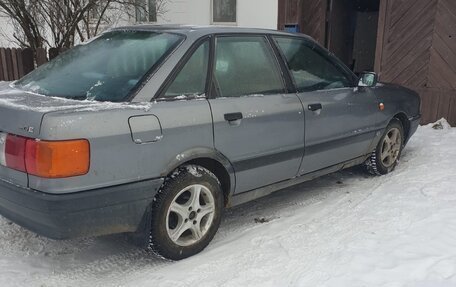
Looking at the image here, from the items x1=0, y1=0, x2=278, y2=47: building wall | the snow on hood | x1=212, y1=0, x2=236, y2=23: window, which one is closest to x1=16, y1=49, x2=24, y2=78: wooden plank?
x1=0, y1=0, x2=278, y2=47: building wall

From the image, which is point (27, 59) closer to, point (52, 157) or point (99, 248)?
point (99, 248)

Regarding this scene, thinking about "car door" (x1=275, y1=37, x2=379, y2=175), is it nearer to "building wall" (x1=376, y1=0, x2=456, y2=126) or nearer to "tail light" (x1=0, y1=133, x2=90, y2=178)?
"tail light" (x1=0, y1=133, x2=90, y2=178)

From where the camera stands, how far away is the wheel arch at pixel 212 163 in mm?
3070

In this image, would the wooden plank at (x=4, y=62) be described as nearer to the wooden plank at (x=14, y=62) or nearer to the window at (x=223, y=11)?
the wooden plank at (x=14, y=62)

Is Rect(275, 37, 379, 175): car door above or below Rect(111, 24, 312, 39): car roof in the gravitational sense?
below

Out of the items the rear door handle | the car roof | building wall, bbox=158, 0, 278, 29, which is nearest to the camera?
the rear door handle

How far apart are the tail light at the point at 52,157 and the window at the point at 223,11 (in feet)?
33.2

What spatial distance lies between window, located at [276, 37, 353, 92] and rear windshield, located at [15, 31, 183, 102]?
1.13 m

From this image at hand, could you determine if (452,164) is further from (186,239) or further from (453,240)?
(186,239)

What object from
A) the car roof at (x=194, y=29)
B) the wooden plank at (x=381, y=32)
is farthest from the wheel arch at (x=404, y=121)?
the wooden plank at (x=381, y=32)

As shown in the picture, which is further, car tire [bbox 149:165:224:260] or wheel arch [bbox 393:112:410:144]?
wheel arch [bbox 393:112:410:144]

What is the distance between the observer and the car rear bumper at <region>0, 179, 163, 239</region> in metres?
2.66

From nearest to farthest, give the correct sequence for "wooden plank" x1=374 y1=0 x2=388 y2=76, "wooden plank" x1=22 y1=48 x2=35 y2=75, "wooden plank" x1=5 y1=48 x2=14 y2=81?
"wooden plank" x1=374 y1=0 x2=388 y2=76, "wooden plank" x1=22 y1=48 x2=35 y2=75, "wooden plank" x1=5 y1=48 x2=14 y2=81

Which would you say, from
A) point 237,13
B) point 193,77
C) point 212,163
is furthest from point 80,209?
point 237,13
